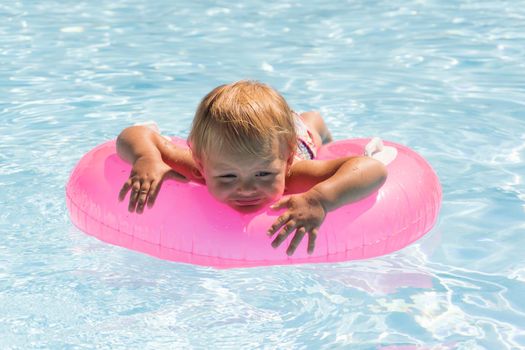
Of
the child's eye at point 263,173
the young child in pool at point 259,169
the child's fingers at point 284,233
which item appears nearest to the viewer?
the child's fingers at point 284,233

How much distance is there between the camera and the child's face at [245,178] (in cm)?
371

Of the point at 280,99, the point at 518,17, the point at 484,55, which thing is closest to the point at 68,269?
the point at 280,99

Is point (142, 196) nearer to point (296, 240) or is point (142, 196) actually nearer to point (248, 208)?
point (248, 208)

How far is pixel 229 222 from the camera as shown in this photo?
3.82 metres

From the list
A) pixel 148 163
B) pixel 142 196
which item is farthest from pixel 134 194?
pixel 148 163

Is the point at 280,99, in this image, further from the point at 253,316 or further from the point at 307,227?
the point at 253,316

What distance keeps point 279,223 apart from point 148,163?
72 centimetres

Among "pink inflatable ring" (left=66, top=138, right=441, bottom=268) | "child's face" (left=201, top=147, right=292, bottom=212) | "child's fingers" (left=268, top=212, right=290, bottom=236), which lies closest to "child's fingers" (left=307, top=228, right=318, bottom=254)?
"child's fingers" (left=268, top=212, right=290, bottom=236)

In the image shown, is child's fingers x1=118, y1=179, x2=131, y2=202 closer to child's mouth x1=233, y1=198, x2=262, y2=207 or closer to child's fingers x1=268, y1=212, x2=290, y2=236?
child's mouth x1=233, y1=198, x2=262, y2=207

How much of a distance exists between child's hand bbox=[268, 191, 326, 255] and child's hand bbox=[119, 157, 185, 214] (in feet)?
1.76

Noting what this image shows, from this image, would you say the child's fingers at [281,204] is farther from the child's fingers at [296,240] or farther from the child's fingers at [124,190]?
the child's fingers at [124,190]

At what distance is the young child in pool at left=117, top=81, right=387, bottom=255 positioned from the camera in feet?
11.9

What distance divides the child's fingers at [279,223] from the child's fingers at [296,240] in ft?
0.21

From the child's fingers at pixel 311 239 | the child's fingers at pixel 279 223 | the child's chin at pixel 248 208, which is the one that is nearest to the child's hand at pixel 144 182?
the child's chin at pixel 248 208
